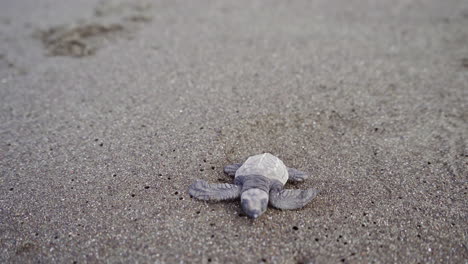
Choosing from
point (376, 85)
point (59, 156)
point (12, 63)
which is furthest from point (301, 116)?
point (12, 63)

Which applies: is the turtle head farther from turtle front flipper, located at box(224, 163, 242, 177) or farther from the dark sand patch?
the dark sand patch

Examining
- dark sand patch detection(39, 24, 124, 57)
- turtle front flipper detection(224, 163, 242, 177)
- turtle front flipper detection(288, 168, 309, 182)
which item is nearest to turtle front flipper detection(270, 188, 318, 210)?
turtle front flipper detection(288, 168, 309, 182)

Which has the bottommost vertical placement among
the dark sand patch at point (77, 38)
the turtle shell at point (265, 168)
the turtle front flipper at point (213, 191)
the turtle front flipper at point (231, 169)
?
the turtle front flipper at point (213, 191)

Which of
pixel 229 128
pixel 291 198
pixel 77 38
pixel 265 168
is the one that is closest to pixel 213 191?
pixel 265 168

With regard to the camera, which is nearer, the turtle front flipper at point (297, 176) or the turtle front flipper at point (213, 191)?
the turtle front flipper at point (213, 191)

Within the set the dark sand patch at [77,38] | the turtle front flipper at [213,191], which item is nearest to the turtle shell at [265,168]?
the turtle front flipper at [213,191]

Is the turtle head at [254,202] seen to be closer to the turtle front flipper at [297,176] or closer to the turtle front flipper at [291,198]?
the turtle front flipper at [291,198]
